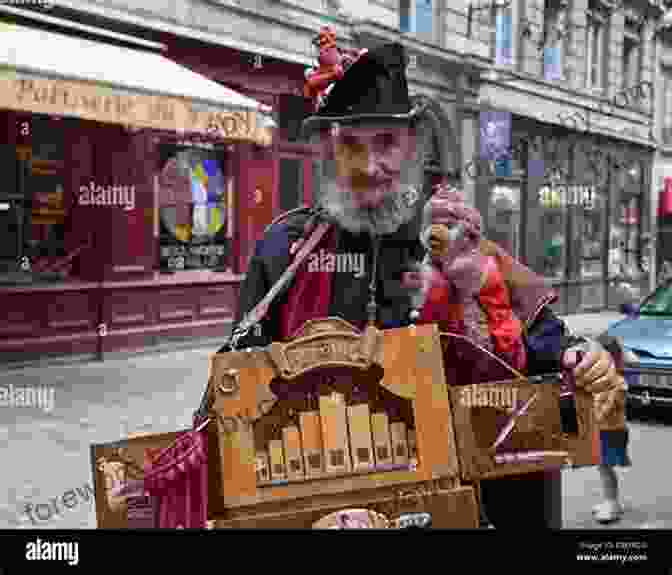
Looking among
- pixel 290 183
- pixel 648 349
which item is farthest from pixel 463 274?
pixel 290 183

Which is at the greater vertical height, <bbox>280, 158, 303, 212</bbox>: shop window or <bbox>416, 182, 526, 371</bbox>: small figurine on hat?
<bbox>280, 158, 303, 212</bbox>: shop window

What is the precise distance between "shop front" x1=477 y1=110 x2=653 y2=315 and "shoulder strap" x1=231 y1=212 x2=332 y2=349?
1.97 ft

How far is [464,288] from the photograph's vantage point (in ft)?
5.25

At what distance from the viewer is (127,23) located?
26.0 ft

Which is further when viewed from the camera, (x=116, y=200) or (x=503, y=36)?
(x=116, y=200)

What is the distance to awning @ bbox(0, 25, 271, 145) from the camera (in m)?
5.73

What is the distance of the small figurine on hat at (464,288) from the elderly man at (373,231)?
6 cm

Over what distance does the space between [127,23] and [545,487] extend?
23.8 ft

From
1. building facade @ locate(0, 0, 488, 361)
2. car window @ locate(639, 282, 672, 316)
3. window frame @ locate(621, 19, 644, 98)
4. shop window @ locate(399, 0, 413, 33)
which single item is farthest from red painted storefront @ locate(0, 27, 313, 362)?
window frame @ locate(621, 19, 644, 98)

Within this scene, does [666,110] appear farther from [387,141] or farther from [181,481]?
[181,481]

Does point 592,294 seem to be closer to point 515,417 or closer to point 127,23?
point 515,417

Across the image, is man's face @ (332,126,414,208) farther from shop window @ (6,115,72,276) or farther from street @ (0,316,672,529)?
shop window @ (6,115,72,276)

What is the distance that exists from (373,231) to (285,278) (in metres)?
0.20

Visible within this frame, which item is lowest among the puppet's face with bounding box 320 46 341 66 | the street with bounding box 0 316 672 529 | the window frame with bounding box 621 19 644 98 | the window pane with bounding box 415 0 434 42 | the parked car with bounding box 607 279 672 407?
the street with bounding box 0 316 672 529
